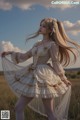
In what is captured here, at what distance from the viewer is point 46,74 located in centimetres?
278

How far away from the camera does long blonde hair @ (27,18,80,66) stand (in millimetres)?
2820

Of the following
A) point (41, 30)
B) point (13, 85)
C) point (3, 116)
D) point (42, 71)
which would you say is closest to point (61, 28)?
point (41, 30)

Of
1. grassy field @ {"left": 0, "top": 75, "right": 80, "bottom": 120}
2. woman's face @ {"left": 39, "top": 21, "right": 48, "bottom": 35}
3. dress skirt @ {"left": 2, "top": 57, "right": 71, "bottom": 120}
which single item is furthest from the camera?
grassy field @ {"left": 0, "top": 75, "right": 80, "bottom": 120}

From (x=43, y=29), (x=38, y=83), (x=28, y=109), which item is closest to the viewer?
(x=38, y=83)

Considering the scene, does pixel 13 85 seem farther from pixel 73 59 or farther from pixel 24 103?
pixel 73 59

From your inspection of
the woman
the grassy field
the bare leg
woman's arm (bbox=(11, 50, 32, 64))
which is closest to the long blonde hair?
the woman

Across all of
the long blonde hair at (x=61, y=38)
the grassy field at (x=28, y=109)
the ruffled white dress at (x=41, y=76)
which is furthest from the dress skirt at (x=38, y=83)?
the grassy field at (x=28, y=109)

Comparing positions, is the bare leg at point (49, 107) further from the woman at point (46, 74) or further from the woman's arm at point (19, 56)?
the woman's arm at point (19, 56)

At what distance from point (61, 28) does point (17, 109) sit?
2.05 ft

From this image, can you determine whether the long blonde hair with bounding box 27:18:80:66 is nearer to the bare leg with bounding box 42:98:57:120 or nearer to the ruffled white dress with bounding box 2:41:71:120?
the ruffled white dress with bounding box 2:41:71:120

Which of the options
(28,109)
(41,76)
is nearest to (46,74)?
(41,76)

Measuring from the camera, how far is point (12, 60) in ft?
9.86

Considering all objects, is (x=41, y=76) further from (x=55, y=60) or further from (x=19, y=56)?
(x=19, y=56)

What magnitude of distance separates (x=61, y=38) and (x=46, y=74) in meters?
0.27
